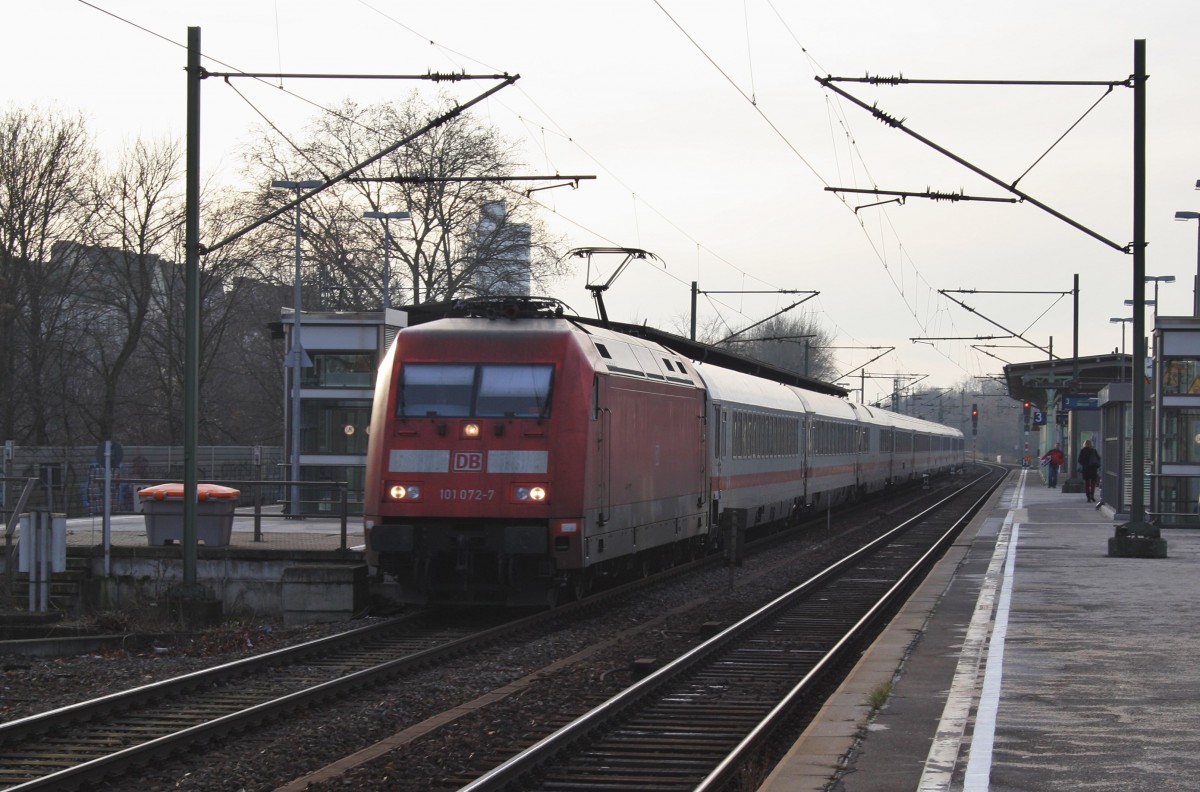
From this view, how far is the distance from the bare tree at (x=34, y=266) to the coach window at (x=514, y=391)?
27063 millimetres

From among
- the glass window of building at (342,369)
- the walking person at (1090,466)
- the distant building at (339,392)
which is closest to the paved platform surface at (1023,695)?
the distant building at (339,392)

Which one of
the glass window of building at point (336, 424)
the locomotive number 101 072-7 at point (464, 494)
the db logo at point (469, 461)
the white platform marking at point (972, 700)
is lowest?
the white platform marking at point (972, 700)

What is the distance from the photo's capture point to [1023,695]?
32.6 feet

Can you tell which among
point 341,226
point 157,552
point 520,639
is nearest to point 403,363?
point 520,639

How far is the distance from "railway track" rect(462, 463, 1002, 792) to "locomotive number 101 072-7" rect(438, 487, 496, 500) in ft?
9.14

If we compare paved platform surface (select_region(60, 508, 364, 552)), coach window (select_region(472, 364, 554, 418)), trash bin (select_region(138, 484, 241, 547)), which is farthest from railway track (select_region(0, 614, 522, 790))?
trash bin (select_region(138, 484, 241, 547))

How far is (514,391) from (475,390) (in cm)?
41

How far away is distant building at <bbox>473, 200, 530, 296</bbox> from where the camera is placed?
54.1 meters

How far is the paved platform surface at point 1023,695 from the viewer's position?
303 inches

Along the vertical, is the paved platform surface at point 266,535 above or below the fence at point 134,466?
below

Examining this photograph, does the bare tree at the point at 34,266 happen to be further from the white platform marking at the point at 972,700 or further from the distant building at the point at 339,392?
the white platform marking at the point at 972,700

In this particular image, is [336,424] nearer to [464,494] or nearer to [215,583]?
[215,583]

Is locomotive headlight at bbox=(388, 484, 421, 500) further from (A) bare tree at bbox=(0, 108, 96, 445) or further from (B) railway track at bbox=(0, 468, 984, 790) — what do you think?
(A) bare tree at bbox=(0, 108, 96, 445)

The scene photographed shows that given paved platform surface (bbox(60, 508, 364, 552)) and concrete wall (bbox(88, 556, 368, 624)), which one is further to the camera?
paved platform surface (bbox(60, 508, 364, 552))
